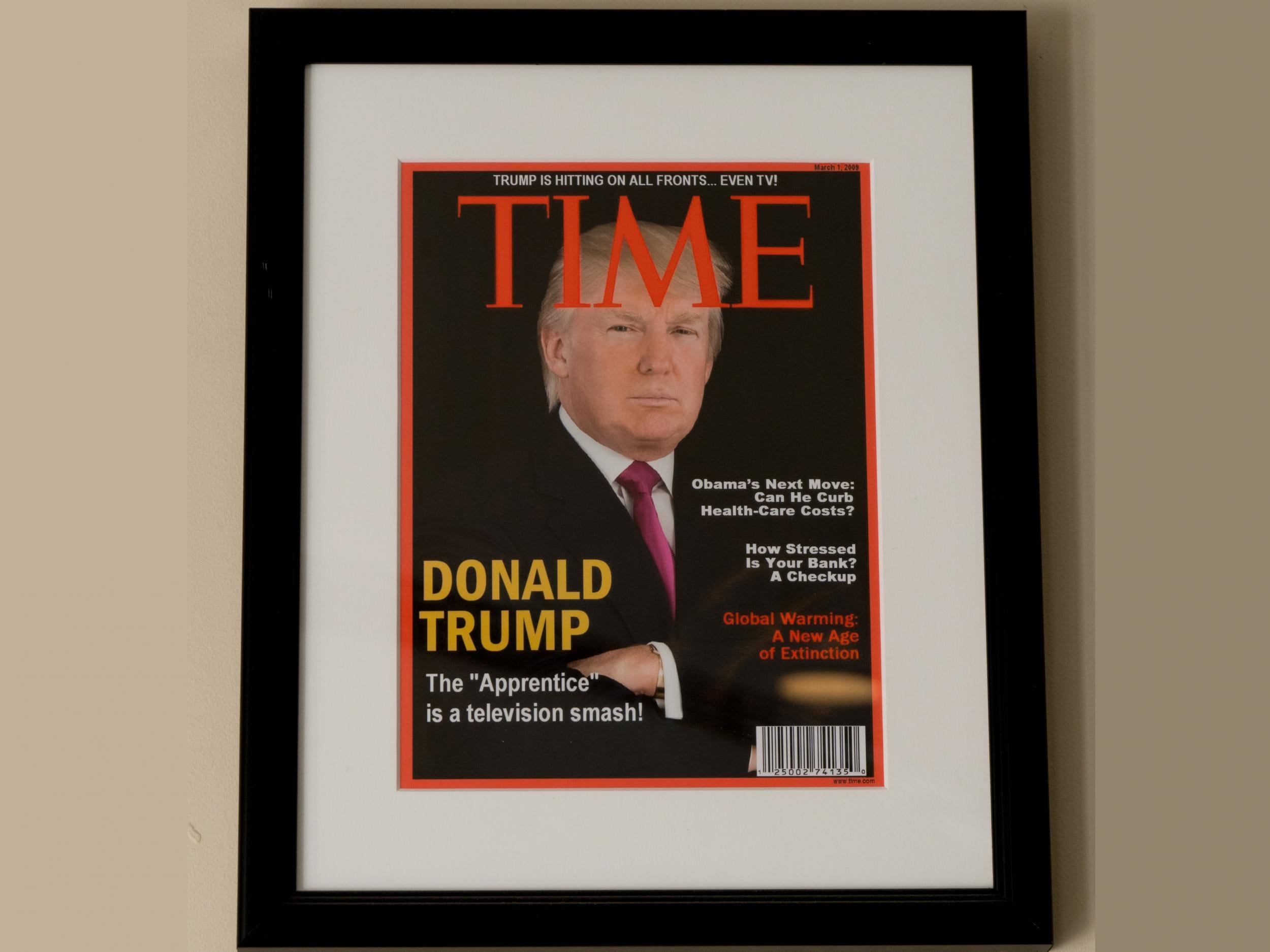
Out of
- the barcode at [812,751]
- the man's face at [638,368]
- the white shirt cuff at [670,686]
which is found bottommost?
the barcode at [812,751]

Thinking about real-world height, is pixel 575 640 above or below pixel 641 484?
below

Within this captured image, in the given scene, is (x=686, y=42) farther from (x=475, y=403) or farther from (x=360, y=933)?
(x=360, y=933)

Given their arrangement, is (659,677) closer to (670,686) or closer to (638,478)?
(670,686)

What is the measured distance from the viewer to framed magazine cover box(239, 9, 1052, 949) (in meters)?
0.63

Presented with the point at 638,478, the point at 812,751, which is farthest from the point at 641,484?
the point at 812,751

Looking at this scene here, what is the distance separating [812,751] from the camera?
64 cm

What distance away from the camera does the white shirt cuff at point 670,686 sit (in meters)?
0.64

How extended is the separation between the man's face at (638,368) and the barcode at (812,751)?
217mm

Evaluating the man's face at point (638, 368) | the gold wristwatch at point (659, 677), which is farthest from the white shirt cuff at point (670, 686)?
the man's face at point (638, 368)

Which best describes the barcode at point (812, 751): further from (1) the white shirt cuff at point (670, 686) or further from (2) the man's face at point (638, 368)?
(2) the man's face at point (638, 368)

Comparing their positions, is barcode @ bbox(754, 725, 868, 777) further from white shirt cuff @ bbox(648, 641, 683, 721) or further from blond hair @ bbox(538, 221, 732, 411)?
blond hair @ bbox(538, 221, 732, 411)

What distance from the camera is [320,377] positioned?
65 centimetres

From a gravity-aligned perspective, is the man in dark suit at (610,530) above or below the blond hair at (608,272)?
below

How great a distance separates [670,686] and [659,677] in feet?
0.03
